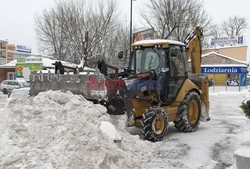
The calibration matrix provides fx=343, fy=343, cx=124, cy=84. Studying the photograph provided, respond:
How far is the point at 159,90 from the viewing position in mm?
9102

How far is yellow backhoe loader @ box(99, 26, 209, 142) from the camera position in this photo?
8125 millimetres

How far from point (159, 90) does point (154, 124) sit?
125 centimetres

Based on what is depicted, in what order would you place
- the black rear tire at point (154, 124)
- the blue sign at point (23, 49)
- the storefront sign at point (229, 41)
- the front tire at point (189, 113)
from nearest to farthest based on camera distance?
the black rear tire at point (154, 124)
the front tire at point (189, 113)
the storefront sign at point (229, 41)
the blue sign at point (23, 49)

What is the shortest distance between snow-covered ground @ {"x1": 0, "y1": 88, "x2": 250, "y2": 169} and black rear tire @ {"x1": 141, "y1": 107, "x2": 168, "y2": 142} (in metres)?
0.25

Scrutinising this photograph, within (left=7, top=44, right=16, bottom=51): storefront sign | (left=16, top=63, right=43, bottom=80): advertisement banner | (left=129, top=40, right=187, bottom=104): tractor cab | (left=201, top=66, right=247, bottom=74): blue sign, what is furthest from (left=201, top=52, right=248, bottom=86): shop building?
(left=7, top=44, right=16, bottom=51): storefront sign

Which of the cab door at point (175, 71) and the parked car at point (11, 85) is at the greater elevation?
the cab door at point (175, 71)

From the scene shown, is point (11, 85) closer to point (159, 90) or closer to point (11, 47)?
point (159, 90)

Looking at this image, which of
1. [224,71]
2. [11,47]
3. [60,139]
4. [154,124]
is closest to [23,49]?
[11,47]

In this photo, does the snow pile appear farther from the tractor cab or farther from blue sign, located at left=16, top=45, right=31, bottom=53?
blue sign, located at left=16, top=45, right=31, bottom=53

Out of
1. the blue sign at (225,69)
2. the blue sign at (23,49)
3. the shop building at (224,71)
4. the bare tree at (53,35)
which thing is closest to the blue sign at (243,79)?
the shop building at (224,71)

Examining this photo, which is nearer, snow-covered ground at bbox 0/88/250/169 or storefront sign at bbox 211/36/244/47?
snow-covered ground at bbox 0/88/250/169

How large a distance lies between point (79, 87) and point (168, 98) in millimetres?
2640

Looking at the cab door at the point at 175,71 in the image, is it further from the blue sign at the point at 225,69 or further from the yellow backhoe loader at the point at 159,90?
the blue sign at the point at 225,69

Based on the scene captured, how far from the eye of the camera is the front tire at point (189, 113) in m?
9.44
